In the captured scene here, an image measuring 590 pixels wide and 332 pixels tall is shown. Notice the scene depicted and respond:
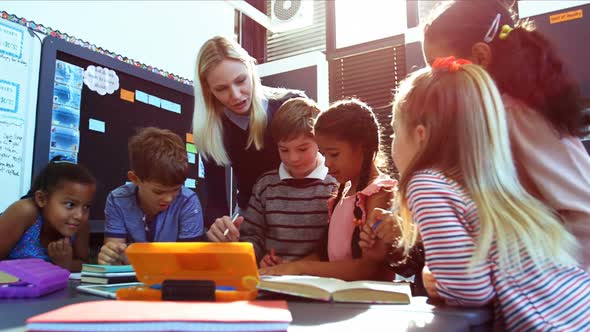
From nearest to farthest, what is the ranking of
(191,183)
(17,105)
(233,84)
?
(233,84) → (17,105) → (191,183)

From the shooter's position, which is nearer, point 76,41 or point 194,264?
point 194,264

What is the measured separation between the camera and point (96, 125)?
77.5 inches

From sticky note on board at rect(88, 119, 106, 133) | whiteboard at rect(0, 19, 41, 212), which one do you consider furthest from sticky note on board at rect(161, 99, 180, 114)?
whiteboard at rect(0, 19, 41, 212)

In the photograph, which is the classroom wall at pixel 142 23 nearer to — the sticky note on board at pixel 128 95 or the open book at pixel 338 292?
the sticky note on board at pixel 128 95

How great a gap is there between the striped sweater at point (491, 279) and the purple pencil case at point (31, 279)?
0.57 meters

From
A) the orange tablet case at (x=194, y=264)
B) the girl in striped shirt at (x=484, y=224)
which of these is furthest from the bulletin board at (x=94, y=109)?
the girl in striped shirt at (x=484, y=224)

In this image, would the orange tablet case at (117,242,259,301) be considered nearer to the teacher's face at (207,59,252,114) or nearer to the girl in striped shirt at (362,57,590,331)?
the girl in striped shirt at (362,57,590,331)

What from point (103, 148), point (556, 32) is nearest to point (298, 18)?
point (103, 148)

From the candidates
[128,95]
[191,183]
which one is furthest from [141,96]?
[191,183]

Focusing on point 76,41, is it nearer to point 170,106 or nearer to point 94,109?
point 94,109

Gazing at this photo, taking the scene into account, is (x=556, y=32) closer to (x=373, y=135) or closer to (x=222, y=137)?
(x=373, y=135)

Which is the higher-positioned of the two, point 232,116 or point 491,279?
point 232,116

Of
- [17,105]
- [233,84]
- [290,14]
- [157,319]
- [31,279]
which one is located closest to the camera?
[157,319]

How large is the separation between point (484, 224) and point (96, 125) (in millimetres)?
1834
